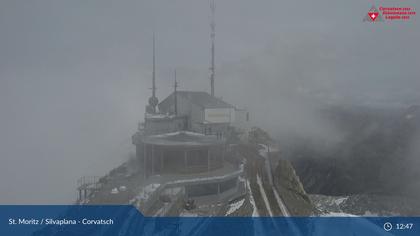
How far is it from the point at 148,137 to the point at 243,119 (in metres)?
11.9

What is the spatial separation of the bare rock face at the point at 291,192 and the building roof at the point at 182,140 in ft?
17.2

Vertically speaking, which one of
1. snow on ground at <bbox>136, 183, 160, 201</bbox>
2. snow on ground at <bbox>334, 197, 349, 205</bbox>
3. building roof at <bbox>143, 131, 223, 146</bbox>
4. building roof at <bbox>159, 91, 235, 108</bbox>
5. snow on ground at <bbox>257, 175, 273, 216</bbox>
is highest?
building roof at <bbox>159, 91, 235, 108</bbox>

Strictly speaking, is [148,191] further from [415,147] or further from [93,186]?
[415,147]

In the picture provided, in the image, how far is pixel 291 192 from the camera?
67.9 ft

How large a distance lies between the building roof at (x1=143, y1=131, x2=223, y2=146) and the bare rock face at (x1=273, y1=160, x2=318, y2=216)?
5.25 metres

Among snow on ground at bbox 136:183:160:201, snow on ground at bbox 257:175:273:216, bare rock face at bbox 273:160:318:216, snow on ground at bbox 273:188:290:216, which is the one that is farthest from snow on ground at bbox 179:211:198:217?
bare rock face at bbox 273:160:318:216

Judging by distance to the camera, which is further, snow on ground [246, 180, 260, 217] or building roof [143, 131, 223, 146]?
building roof [143, 131, 223, 146]

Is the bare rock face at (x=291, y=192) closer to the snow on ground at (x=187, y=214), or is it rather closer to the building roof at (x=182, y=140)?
the building roof at (x=182, y=140)

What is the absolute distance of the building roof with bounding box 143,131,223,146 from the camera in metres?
18.7

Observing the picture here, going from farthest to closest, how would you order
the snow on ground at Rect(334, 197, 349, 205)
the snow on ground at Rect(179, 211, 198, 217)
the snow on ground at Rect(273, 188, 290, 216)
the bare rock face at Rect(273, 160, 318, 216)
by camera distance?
the snow on ground at Rect(334, 197, 349, 205), the bare rock face at Rect(273, 160, 318, 216), the snow on ground at Rect(273, 188, 290, 216), the snow on ground at Rect(179, 211, 198, 217)

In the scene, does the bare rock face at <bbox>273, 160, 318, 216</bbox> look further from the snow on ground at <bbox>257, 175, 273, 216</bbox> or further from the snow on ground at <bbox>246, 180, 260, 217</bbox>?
the snow on ground at <bbox>246, 180, 260, 217</bbox>

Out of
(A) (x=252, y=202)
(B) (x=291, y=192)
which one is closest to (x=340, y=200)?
(B) (x=291, y=192)

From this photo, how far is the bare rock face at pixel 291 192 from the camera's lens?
60.7 feet

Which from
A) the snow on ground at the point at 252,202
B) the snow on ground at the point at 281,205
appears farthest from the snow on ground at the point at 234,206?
the snow on ground at the point at 281,205
